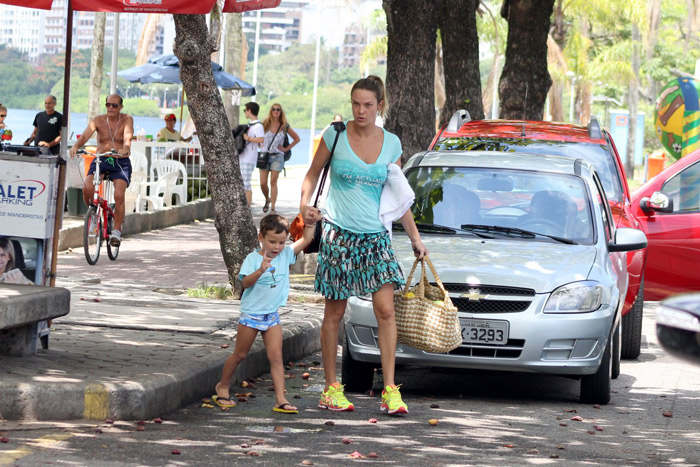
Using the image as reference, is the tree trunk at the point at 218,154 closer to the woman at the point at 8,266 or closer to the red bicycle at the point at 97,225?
the woman at the point at 8,266

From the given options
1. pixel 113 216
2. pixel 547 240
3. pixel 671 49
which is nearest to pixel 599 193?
pixel 547 240

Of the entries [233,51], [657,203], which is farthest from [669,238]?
[233,51]

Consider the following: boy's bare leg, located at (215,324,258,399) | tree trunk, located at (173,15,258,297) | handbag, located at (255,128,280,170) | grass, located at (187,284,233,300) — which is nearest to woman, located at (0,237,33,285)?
boy's bare leg, located at (215,324,258,399)

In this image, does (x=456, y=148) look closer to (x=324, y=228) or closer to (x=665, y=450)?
(x=324, y=228)

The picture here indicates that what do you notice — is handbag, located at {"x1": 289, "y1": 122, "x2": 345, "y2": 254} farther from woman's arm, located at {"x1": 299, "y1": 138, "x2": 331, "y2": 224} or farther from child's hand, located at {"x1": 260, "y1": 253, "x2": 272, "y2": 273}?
A: child's hand, located at {"x1": 260, "y1": 253, "x2": 272, "y2": 273}

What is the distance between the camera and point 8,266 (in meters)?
8.00

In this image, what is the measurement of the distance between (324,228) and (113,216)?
8.29 m

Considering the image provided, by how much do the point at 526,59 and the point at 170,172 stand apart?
677 cm

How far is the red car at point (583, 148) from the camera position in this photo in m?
10.3

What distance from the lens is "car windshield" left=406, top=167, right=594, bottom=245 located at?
348 inches

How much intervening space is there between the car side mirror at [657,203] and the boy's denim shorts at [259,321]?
4993mm

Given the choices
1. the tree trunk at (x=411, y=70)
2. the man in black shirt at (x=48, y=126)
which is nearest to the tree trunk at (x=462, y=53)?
→ the tree trunk at (x=411, y=70)

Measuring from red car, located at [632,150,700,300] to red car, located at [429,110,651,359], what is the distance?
265 millimetres

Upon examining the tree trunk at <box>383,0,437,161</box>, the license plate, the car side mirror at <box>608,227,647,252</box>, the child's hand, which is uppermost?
the tree trunk at <box>383,0,437,161</box>
